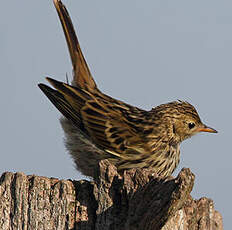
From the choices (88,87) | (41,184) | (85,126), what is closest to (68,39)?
(88,87)

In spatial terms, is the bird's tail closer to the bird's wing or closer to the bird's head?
the bird's wing

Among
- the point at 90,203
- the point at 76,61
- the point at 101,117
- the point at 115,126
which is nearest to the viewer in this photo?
the point at 90,203

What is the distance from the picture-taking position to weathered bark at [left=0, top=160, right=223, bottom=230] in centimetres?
405

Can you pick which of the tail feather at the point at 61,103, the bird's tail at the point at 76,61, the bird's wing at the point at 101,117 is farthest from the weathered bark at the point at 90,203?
the bird's tail at the point at 76,61

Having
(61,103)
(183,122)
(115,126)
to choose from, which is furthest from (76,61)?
(183,122)

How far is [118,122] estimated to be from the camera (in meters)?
7.44

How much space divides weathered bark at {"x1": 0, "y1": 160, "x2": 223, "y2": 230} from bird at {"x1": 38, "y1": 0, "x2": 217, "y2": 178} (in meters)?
2.38

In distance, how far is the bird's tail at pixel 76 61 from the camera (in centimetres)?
822

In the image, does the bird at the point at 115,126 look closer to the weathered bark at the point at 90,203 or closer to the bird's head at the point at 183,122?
the bird's head at the point at 183,122

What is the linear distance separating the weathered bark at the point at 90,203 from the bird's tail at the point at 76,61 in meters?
3.95

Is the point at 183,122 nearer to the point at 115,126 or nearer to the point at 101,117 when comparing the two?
the point at 115,126

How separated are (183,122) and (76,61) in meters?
2.06

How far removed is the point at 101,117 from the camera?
7.52 meters

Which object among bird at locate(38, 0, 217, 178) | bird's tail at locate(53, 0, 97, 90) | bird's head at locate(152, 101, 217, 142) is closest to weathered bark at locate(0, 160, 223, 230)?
bird at locate(38, 0, 217, 178)
